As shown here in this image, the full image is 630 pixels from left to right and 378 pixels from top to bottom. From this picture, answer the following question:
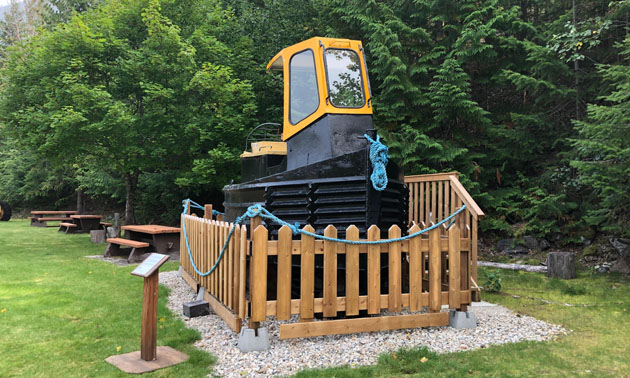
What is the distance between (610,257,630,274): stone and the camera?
8.43 m

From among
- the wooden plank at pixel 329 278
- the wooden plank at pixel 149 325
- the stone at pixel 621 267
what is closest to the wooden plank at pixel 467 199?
the wooden plank at pixel 329 278

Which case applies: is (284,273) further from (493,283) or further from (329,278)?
(493,283)

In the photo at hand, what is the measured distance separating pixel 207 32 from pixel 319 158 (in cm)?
1090

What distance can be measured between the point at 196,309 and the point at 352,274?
85.9 inches

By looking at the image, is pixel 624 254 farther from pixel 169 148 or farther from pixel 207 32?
pixel 207 32

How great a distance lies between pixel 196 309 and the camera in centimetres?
534

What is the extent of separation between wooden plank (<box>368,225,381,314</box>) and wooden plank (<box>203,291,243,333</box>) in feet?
4.51

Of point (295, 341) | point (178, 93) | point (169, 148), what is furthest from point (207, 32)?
point (295, 341)

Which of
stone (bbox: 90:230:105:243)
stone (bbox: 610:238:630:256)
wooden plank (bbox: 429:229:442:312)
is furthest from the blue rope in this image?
stone (bbox: 90:230:105:243)

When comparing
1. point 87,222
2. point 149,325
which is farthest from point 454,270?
point 87,222

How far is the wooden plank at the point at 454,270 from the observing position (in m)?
4.86

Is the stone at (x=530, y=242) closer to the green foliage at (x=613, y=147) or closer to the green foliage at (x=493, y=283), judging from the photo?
the green foliage at (x=613, y=147)

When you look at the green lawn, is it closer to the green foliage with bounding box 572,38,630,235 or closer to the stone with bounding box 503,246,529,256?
the green foliage with bounding box 572,38,630,235

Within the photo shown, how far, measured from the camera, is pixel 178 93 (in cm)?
1257
